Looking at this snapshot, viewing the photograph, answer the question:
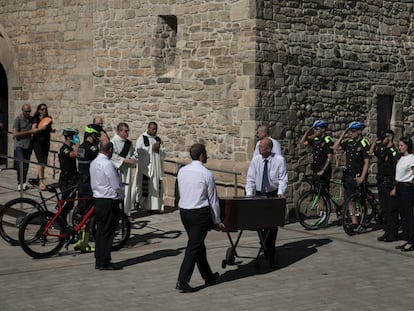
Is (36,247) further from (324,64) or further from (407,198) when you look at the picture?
(324,64)

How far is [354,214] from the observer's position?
12.9 meters

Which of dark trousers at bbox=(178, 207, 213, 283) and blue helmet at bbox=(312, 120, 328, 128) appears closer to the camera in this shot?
dark trousers at bbox=(178, 207, 213, 283)

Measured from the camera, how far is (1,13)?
1884 centimetres

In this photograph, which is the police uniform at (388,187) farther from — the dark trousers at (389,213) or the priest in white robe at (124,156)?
the priest in white robe at (124,156)

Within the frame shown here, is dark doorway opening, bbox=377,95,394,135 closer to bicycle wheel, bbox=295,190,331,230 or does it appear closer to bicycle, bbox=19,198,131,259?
bicycle wheel, bbox=295,190,331,230

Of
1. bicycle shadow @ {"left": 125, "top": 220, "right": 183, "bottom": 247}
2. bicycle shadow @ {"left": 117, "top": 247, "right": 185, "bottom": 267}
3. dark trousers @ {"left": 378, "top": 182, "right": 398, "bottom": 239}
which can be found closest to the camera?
bicycle shadow @ {"left": 117, "top": 247, "right": 185, "bottom": 267}

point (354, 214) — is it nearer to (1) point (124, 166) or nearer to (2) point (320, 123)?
(2) point (320, 123)

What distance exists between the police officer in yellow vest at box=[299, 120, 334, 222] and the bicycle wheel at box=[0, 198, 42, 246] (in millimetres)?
4888

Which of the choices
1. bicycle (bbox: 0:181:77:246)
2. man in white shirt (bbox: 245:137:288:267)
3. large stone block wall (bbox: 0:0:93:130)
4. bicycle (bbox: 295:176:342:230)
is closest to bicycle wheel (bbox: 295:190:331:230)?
bicycle (bbox: 295:176:342:230)

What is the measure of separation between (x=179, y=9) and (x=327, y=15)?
2.84 m

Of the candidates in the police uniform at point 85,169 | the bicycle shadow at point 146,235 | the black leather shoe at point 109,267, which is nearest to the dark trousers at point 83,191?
the police uniform at point 85,169

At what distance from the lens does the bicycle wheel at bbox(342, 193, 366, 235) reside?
12766 mm

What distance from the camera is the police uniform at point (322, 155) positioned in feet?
45.5

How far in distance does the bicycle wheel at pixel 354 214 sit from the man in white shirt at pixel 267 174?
7.82 ft
